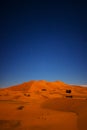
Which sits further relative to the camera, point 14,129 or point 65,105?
point 65,105

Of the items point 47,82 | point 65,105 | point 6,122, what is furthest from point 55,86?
point 6,122

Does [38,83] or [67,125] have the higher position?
[38,83]

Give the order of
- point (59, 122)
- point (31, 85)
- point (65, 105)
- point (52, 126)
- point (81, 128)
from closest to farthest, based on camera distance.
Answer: point (81, 128)
point (52, 126)
point (59, 122)
point (65, 105)
point (31, 85)

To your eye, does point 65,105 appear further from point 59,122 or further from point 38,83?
point 38,83

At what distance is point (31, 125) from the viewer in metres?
13.0

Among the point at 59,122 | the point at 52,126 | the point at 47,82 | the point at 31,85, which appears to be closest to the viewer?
the point at 52,126

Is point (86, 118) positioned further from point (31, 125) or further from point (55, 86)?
point (55, 86)

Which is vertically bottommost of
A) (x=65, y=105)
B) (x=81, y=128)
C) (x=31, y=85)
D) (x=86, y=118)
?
(x=81, y=128)

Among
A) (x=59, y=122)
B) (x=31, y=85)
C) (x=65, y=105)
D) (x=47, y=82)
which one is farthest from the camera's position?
(x=47, y=82)

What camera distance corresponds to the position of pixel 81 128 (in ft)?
37.3

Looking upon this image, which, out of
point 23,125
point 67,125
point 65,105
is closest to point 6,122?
point 23,125

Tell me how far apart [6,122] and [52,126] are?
10.8 feet

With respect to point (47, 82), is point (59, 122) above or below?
below

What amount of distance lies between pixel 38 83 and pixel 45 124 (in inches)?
2292
